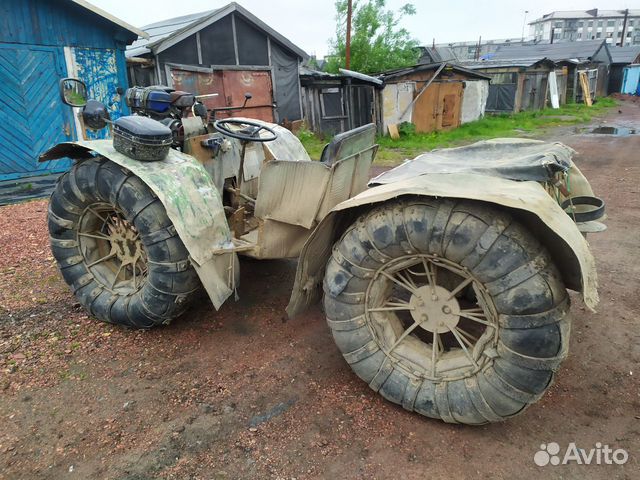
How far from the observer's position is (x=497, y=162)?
8.98 ft

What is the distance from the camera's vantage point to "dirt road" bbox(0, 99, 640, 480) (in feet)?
7.36

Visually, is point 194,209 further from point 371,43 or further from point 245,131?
point 371,43

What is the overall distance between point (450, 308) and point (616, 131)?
674 inches

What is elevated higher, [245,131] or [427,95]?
[427,95]

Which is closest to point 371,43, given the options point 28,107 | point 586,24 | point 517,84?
point 517,84

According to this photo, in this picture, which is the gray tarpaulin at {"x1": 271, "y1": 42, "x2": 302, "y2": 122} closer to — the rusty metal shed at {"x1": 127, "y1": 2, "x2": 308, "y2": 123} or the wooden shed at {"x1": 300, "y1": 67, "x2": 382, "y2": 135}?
the rusty metal shed at {"x1": 127, "y1": 2, "x2": 308, "y2": 123}

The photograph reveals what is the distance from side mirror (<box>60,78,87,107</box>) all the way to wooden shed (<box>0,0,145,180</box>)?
4.74 metres

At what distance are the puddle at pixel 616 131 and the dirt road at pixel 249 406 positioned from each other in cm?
1414

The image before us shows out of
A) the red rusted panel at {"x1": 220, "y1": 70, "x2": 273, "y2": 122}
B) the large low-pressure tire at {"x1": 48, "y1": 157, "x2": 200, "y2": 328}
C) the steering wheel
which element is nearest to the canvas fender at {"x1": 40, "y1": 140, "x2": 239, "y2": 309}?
the large low-pressure tire at {"x1": 48, "y1": 157, "x2": 200, "y2": 328}

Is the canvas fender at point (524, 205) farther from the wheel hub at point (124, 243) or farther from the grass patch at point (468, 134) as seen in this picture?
the grass patch at point (468, 134)

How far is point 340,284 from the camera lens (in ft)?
8.30

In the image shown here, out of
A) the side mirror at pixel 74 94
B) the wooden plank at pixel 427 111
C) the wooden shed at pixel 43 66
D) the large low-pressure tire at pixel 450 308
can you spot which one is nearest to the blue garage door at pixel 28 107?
the wooden shed at pixel 43 66

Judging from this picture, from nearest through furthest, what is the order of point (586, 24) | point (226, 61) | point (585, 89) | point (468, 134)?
point (226, 61) < point (468, 134) < point (585, 89) < point (586, 24)

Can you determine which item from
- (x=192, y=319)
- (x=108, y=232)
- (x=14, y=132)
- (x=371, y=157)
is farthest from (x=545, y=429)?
(x=14, y=132)
